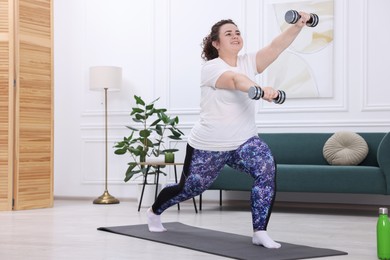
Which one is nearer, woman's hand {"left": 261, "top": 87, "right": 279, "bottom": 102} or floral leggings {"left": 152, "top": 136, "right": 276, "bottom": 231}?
woman's hand {"left": 261, "top": 87, "right": 279, "bottom": 102}

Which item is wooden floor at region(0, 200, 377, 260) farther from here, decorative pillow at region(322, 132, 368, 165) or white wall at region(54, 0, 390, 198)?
A: white wall at region(54, 0, 390, 198)

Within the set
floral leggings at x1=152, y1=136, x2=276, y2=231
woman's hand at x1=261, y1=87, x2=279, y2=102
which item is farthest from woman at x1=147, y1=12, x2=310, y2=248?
woman's hand at x1=261, y1=87, x2=279, y2=102

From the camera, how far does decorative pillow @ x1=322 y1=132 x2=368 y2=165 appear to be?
5.29 meters

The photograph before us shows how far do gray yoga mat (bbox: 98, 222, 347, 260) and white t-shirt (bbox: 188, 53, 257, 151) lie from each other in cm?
52

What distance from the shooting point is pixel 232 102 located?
3.28 metres

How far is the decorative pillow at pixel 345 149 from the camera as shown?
5.29m

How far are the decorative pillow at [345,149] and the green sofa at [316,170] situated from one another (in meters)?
0.11

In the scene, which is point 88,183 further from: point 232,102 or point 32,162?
point 232,102

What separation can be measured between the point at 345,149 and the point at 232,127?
7.80 feet

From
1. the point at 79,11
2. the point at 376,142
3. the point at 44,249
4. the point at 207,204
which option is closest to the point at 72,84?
the point at 79,11

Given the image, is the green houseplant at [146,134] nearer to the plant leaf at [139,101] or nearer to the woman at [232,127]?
the plant leaf at [139,101]

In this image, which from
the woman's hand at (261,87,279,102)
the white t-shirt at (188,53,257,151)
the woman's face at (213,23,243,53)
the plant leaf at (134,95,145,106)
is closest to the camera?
the woman's hand at (261,87,279,102)

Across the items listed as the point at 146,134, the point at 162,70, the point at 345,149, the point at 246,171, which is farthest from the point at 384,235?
the point at 162,70


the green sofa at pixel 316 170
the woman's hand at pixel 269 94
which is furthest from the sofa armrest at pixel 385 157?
the woman's hand at pixel 269 94
